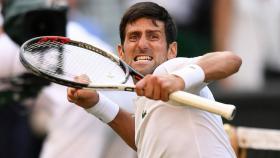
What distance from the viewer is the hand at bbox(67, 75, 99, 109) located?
588cm

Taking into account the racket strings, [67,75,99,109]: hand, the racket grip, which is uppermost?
the racket grip

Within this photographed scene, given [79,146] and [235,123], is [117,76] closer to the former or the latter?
[79,146]

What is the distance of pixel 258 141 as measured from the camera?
7297mm

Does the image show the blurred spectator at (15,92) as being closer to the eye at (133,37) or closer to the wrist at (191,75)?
the eye at (133,37)

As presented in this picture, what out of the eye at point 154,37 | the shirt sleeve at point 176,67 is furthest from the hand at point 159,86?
the eye at point 154,37

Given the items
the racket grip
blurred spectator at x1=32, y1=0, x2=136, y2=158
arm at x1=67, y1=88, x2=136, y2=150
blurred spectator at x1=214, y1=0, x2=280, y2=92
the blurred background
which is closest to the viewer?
the racket grip

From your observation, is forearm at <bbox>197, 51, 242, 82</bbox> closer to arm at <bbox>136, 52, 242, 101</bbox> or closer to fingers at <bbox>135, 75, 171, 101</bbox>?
arm at <bbox>136, 52, 242, 101</bbox>

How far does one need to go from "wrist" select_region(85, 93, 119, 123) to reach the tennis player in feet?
0.26

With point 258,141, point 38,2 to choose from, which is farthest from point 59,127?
point 258,141

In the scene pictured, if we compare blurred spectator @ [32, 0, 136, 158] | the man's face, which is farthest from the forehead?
Answer: blurred spectator @ [32, 0, 136, 158]

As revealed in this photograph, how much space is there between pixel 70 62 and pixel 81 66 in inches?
3.7

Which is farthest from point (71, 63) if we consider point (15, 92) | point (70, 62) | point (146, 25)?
point (15, 92)

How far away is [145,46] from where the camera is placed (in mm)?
5629

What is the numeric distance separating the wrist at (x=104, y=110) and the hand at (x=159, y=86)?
986 mm
